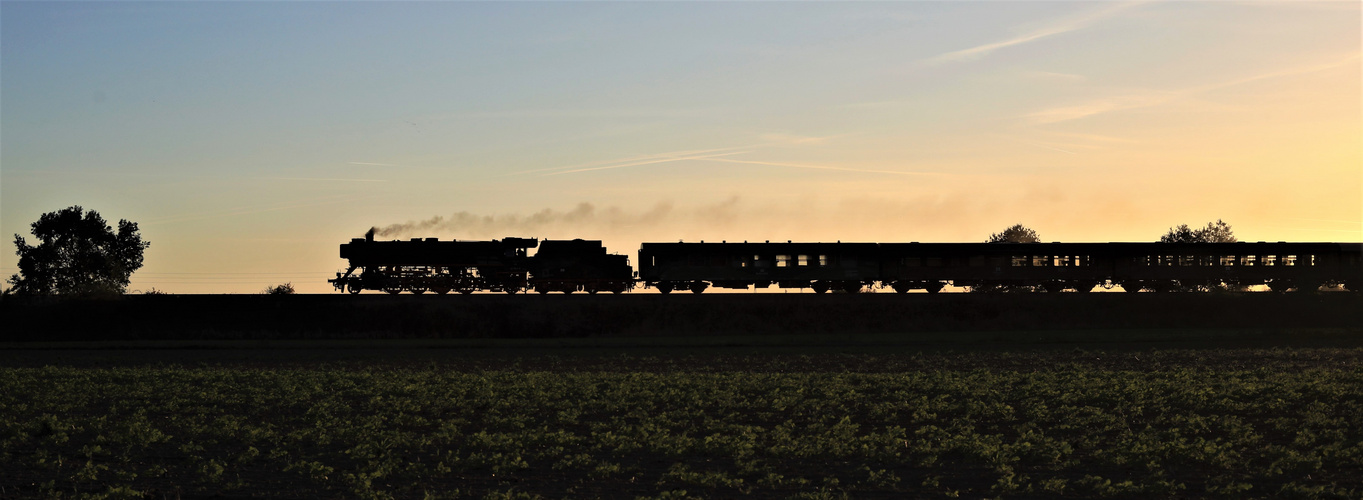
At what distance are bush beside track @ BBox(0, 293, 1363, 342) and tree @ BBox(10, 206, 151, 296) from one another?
24800 millimetres

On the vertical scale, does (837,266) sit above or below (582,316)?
above

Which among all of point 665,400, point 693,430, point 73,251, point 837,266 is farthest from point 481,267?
point 73,251

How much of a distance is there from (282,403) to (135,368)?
11.9 m

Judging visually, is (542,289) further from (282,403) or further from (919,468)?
(919,468)

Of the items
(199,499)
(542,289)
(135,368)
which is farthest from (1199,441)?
(542,289)

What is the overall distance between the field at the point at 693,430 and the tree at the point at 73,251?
43127 millimetres

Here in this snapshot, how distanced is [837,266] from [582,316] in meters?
14.2

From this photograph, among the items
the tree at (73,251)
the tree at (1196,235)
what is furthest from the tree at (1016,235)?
the tree at (73,251)

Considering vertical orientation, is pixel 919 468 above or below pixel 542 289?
below

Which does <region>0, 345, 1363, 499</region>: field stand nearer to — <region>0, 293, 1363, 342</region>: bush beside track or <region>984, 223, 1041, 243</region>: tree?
<region>0, 293, 1363, 342</region>: bush beside track

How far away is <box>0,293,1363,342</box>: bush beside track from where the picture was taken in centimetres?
4303

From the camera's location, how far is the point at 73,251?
70.1m

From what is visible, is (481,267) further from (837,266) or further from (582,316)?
(837,266)

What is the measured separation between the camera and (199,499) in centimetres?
1320
